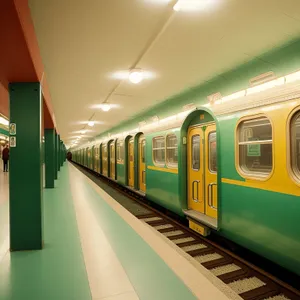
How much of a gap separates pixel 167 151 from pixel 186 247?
2.58 m

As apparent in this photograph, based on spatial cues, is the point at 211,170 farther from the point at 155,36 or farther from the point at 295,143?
the point at 155,36

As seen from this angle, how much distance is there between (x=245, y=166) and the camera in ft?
12.7

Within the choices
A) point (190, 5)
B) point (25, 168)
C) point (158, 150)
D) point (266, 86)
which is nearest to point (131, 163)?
point (158, 150)

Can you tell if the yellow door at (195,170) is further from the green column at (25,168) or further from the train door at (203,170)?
the green column at (25,168)

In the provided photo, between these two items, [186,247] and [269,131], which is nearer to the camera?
[269,131]

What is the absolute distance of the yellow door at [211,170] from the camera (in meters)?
4.83

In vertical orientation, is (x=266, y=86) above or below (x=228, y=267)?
above

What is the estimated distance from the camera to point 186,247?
461 cm

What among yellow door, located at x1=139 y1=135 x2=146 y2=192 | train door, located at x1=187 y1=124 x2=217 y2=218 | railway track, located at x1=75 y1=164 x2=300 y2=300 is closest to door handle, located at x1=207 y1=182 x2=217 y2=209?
train door, located at x1=187 y1=124 x2=217 y2=218

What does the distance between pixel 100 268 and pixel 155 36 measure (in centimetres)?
291

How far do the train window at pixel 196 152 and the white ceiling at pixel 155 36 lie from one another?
3.96 feet

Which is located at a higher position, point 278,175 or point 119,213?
point 278,175

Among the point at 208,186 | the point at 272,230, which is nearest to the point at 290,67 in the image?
the point at 272,230

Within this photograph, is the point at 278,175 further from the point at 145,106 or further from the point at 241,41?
the point at 145,106
